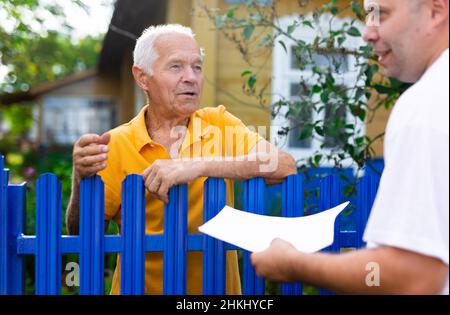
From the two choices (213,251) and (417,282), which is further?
(213,251)

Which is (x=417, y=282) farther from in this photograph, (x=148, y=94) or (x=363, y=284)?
(x=148, y=94)

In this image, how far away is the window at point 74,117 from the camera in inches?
878

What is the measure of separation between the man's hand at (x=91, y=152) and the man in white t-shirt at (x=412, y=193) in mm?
781

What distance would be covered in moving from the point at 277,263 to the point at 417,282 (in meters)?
0.33

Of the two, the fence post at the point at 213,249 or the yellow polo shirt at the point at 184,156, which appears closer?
the fence post at the point at 213,249

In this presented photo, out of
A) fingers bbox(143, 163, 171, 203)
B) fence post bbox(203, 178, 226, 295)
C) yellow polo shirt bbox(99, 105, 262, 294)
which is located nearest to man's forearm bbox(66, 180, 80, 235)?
yellow polo shirt bbox(99, 105, 262, 294)

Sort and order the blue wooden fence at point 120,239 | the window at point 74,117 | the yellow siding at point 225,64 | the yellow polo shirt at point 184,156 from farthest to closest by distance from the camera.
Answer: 1. the window at point 74,117
2. the yellow siding at point 225,64
3. the yellow polo shirt at point 184,156
4. the blue wooden fence at point 120,239

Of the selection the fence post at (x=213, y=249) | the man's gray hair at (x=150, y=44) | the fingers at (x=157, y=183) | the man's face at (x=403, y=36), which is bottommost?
the fence post at (x=213, y=249)

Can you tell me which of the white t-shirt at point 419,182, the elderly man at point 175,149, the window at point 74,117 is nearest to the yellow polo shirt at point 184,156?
the elderly man at point 175,149

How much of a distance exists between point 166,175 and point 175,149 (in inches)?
Answer: 15.0

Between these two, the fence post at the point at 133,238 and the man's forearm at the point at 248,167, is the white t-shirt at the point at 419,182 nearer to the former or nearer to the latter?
the man's forearm at the point at 248,167

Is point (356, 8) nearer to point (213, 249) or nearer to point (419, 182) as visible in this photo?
point (213, 249)

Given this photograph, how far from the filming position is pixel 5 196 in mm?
2031
